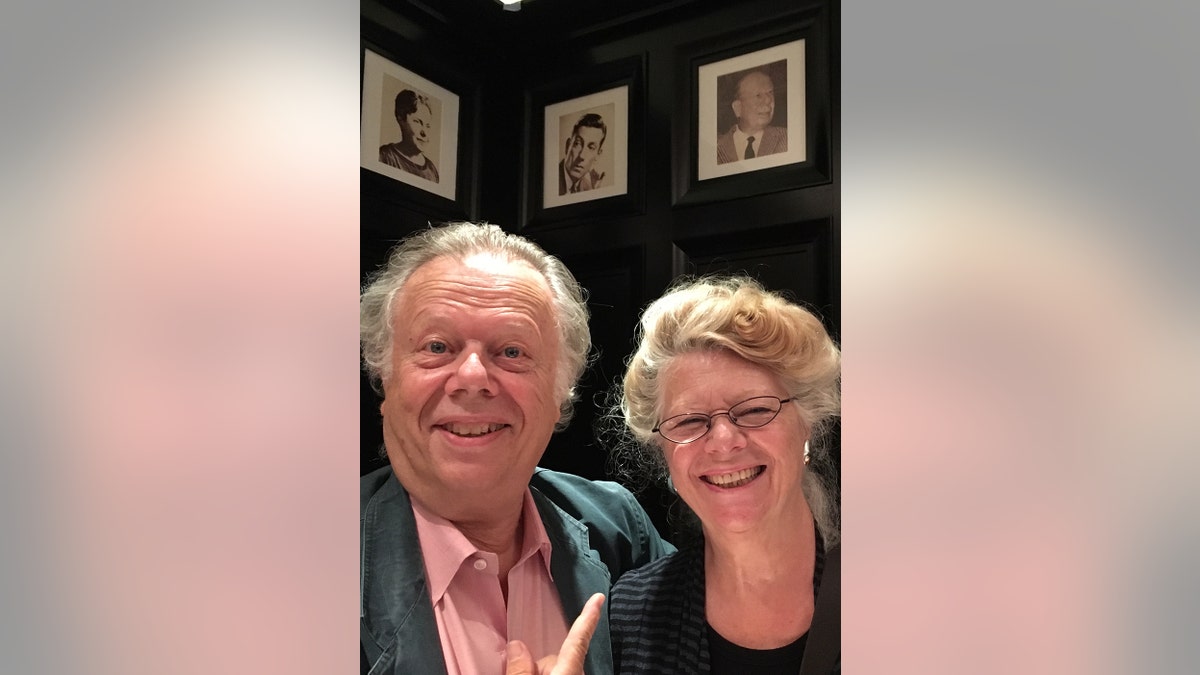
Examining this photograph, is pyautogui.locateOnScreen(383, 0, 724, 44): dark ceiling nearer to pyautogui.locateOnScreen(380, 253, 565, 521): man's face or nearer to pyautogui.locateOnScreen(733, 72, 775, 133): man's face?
pyautogui.locateOnScreen(733, 72, 775, 133): man's face

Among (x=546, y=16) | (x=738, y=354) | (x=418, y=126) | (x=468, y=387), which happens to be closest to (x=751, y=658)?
(x=738, y=354)

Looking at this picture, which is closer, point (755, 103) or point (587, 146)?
point (755, 103)

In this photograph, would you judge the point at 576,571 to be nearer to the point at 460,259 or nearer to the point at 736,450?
the point at 736,450

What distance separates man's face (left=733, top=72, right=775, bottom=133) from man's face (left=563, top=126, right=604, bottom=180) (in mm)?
262

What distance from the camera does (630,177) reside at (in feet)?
5.40

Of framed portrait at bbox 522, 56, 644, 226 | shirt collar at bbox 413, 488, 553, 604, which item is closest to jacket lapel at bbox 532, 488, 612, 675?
shirt collar at bbox 413, 488, 553, 604

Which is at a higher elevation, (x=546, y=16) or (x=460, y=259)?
(x=546, y=16)

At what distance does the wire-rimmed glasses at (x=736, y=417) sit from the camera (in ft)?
5.04

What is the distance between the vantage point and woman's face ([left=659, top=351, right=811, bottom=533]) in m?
1.54

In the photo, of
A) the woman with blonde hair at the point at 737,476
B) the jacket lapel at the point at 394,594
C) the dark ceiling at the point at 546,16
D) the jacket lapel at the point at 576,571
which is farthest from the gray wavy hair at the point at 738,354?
the dark ceiling at the point at 546,16

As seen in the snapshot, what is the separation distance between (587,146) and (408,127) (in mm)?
323
